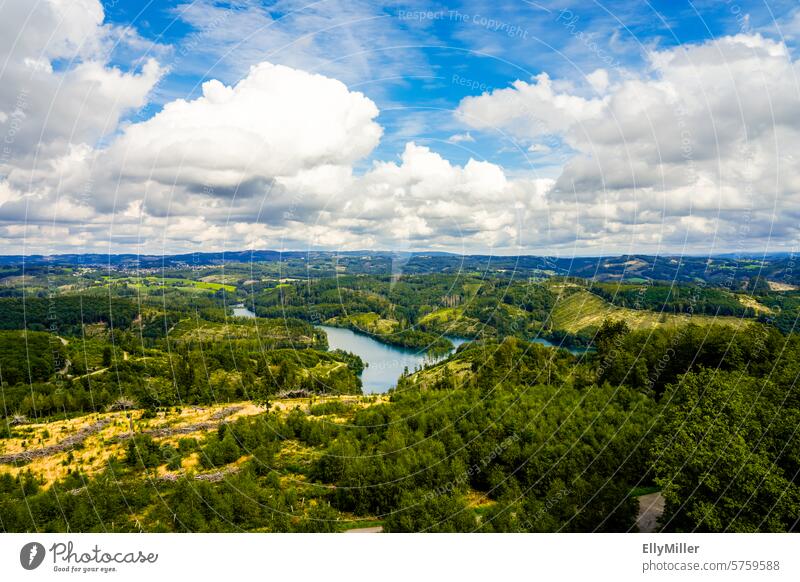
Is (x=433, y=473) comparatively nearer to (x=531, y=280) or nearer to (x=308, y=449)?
(x=308, y=449)

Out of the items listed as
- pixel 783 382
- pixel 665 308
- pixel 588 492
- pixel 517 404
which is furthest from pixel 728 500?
pixel 665 308

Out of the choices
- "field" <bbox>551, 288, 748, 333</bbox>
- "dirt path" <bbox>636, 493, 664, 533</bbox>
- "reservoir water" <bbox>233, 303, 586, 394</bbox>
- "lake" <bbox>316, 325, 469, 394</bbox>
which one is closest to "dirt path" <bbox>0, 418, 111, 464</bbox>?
"dirt path" <bbox>636, 493, 664, 533</bbox>

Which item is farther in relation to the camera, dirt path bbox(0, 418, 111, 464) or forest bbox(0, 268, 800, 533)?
dirt path bbox(0, 418, 111, 464)

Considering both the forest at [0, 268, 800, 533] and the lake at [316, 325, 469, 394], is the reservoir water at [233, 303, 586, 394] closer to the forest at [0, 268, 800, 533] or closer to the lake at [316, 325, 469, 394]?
the lake at [316, 325, 469, 394]

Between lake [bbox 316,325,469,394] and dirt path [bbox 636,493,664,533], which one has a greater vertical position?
dirt path [bbox 636,493,664,533]

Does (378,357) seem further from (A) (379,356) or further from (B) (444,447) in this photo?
(B) (444,447)
